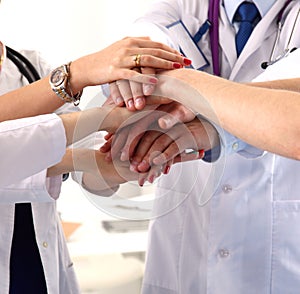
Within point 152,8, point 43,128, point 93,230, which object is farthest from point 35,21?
point 43,128

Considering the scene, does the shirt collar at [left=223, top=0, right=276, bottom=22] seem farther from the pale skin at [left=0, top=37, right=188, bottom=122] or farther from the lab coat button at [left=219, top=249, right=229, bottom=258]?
the lab coat button at [left=219, top=249, right=229, bottom=258]

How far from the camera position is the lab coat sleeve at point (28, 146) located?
0.83 metres

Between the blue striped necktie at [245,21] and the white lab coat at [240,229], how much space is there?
18 millimetres

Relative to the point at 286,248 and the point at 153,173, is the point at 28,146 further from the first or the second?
the point at 286,248

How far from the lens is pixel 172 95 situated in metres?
0.83

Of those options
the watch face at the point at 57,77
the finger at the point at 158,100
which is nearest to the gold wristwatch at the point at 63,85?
the watch face at the point at 57,77

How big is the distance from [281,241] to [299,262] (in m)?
0.05

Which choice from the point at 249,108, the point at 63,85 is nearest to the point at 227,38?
the point at 63,85

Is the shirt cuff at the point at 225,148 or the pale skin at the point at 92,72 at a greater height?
the pale skin at the point at 92,72

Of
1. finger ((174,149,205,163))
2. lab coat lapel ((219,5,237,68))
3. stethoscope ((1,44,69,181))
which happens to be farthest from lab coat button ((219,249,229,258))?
stethoscope ((1,44,69,181))

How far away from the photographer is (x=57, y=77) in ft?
3.32

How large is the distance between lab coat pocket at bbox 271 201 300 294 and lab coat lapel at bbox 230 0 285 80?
27 centimetres

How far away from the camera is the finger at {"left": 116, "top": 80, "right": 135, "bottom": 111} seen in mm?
847

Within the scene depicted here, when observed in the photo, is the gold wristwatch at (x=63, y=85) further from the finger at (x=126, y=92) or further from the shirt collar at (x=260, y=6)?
the shirt collar at (x=260, y=6)
